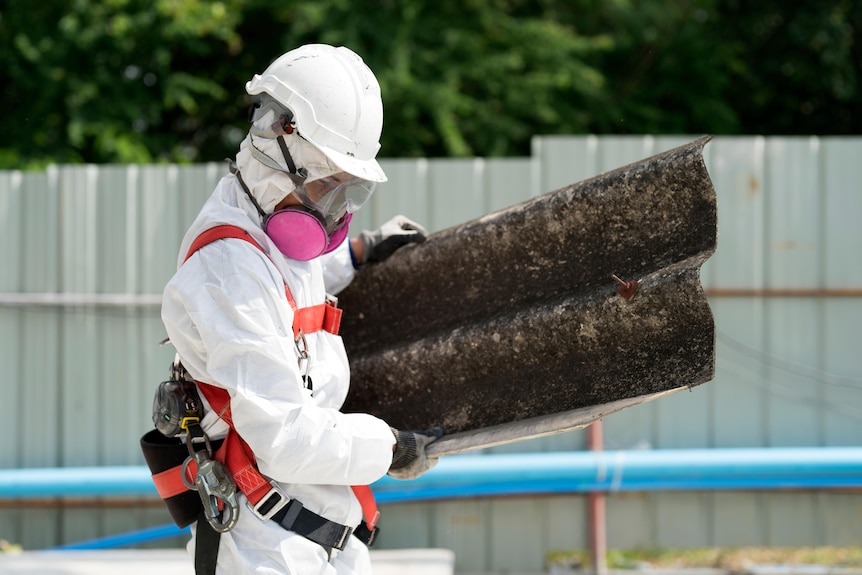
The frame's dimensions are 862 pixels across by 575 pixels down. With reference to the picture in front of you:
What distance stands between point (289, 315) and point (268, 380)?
0.63ft

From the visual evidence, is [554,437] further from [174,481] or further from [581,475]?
[174,481]

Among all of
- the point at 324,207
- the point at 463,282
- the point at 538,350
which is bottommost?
the point at 538,350

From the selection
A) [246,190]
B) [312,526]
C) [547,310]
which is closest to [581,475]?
[547,310]

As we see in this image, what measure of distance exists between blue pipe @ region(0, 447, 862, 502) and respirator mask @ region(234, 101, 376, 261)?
2938mm

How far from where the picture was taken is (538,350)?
279 cm

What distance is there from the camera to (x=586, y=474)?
5.23 m

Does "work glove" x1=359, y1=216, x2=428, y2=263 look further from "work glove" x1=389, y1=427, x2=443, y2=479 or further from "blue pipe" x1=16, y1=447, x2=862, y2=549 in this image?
"blue pipe" x1=16, y1=447, x2=862, y2=549

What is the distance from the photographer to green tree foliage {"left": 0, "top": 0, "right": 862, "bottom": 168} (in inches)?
388

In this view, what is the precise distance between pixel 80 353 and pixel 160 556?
4.22ft

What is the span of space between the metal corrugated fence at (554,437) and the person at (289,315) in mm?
3096

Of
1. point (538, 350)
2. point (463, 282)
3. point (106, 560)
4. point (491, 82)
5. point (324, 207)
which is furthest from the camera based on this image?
point (491, 82)

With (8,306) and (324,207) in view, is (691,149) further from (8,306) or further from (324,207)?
(8,306)

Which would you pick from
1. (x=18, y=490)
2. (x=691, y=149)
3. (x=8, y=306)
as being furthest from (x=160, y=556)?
(x=691, y=149)

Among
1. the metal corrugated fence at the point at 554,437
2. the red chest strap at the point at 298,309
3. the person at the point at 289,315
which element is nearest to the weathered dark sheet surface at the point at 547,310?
the person at the point at 289,315
